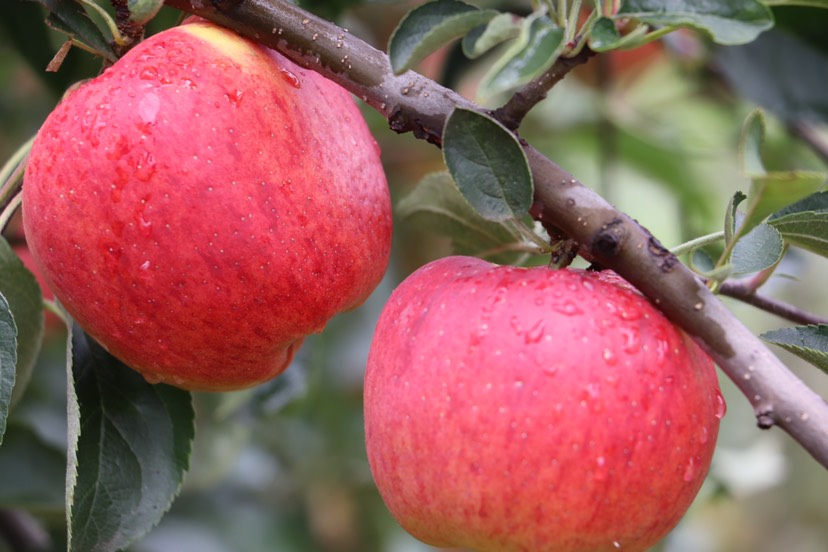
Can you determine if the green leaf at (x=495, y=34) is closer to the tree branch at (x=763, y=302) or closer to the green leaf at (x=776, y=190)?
the green leaf at (x=776, y=190)

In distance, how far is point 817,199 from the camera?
632 mm

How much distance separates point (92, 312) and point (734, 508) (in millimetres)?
2564

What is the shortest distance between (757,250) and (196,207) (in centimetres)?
35

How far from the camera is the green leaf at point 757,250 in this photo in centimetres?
59

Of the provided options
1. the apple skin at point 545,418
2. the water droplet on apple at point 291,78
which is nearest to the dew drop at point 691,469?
the apple skin at point 545,418

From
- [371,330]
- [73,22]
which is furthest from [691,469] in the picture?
[371,330]

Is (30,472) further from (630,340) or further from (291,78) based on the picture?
(630,340)

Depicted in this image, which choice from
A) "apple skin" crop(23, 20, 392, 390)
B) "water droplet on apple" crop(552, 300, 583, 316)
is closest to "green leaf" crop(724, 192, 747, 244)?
"water droplet on apple" crop(552, 300, 583, 316)

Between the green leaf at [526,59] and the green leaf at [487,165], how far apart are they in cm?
2

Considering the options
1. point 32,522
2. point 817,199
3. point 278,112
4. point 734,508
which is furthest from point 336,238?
point 734,508

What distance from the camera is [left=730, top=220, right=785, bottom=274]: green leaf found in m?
0.59

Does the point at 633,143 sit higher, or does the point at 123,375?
the point at 123,375

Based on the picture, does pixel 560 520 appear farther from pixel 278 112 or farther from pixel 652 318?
pixel 278 112

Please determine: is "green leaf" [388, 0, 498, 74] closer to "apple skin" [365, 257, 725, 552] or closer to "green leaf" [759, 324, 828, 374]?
"apple skin" [365, 257, 725, 552]
